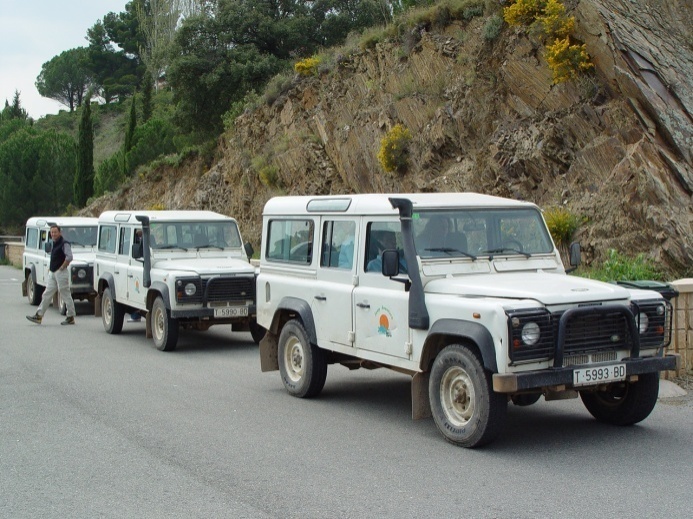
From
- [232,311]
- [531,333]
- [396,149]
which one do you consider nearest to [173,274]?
[232,311]

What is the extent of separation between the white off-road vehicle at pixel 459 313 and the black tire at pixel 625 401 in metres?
0.01

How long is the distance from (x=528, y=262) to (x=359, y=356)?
6.34 ft

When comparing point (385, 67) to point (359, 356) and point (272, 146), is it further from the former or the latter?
point (359, 356)

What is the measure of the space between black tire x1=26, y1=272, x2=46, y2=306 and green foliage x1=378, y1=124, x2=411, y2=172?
948 centimetres

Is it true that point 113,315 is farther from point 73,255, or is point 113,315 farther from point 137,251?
point 73,255

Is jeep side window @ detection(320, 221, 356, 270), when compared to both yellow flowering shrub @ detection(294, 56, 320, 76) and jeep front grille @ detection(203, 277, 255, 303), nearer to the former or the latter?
jeep front grille @ detection(203, 277, 255, 303)

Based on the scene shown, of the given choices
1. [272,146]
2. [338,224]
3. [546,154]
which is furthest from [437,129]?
[338,224]

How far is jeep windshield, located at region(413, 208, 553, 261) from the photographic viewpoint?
8.35 meters

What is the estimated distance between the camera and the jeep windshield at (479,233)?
8.35m

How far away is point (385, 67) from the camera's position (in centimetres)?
2538

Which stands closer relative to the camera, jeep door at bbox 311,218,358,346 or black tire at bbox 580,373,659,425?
black tire at bbox 580,373,659,425

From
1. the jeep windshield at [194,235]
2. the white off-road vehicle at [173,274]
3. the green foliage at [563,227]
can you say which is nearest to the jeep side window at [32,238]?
the white off-road vehicle at [173,274]

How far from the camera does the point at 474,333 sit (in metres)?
7.07

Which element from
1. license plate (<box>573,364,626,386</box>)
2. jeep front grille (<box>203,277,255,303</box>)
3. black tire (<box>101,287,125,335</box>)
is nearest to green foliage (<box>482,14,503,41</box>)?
jeep front grille (<box>203,277,255,303</box>)
